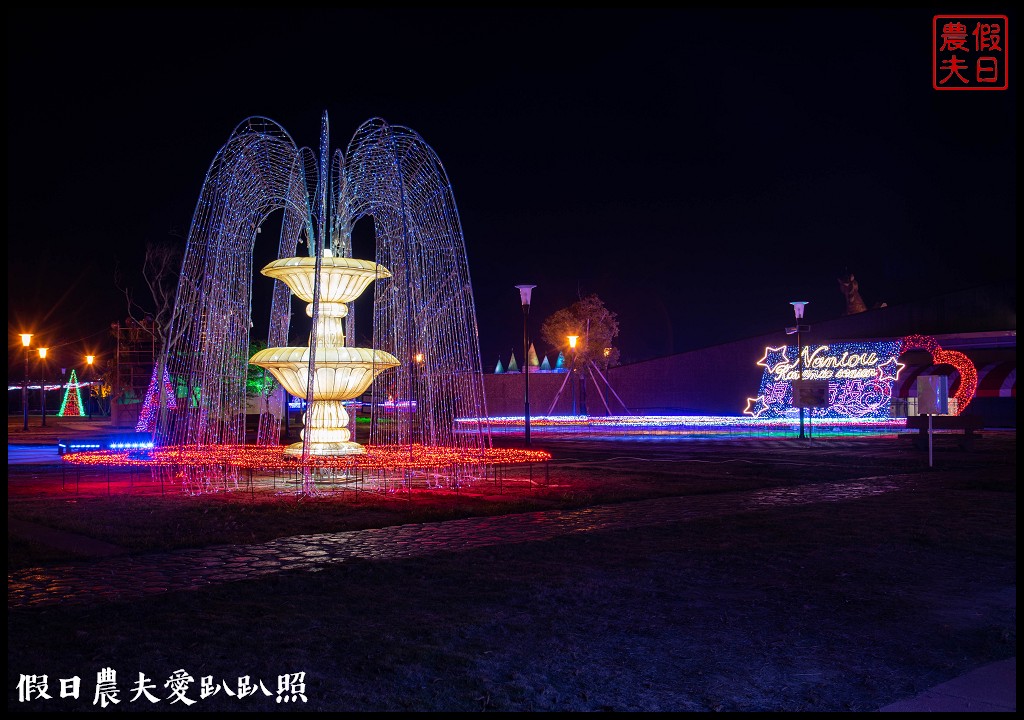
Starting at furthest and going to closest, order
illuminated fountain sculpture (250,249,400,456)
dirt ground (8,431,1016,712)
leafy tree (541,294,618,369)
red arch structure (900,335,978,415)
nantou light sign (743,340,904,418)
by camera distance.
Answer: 1. leafy tree (541,294,618,369)
2. nantou light sign (743,340,904,418)
3. red arch structure (900,335,978,415)
4. illuminated fountain sculpture (250,249,400,456)
5. dirt ground (8,431,1016,712)

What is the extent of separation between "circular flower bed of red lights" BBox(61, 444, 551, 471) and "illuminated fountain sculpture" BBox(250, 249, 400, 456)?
0.79 metres

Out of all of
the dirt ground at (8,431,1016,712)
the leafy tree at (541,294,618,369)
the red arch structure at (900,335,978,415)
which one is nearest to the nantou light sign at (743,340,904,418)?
the red arch structure at (900,335,978,415)

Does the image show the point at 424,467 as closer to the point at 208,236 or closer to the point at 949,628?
the point at 208,236

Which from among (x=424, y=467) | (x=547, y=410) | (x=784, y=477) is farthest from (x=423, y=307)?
(x=547, y=410)

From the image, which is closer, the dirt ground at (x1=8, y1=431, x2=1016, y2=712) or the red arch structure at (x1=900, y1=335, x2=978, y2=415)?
the dirt ground at (x1=8, y1=431, x2=1016, y2=712)

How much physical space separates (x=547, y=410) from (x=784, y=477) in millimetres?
46965

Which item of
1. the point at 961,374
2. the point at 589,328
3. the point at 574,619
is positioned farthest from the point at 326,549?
the point at 589,328

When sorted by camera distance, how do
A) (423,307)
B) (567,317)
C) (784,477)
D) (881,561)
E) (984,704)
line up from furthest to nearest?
(567,317)
(423,307)
(784,477)
(881,561)
(984,704)

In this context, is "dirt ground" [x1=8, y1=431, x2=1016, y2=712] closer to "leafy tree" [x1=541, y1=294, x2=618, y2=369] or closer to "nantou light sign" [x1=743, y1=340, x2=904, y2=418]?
"nantou light sign" [x1=743, y1=340, x2=904, y2=418]

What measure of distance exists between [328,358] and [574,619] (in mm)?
11551

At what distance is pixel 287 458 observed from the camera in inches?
671

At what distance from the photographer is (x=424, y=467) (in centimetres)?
1563

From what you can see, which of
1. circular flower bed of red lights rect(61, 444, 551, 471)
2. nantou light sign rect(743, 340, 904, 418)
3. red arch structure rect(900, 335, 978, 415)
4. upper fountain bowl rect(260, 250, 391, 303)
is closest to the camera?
circular flower bed of red lights rect(61, 444, 551, 471)

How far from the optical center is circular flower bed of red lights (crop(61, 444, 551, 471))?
15484 millimetres
